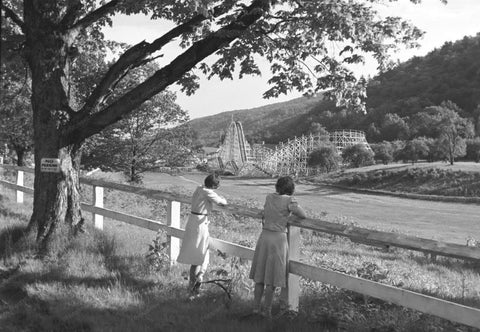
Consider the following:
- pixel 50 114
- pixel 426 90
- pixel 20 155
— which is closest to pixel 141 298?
pixel 50 114

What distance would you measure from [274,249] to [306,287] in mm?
1541

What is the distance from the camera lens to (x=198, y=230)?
5.90 meters

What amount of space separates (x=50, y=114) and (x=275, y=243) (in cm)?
497

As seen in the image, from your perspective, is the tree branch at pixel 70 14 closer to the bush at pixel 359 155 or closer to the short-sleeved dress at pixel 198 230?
the short-sleeved dress at pixel 198 230

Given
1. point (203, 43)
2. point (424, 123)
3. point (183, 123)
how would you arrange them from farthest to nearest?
1. point (424, 123)
2. point (183, 123)
3. point (203, 43)

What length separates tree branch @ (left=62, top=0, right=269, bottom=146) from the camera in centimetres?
747

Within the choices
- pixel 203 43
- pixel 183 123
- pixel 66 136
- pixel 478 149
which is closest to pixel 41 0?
pixel 66 136

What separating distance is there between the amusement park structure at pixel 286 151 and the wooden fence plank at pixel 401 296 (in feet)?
447

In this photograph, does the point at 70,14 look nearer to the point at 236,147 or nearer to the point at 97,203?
the point at 97,203

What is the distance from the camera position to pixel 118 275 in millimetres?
6324

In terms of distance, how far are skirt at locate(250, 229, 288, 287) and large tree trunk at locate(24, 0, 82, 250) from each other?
13.7 ft

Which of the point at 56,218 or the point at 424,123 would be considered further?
the point at 424,123

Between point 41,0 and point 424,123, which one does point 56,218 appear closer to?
point 41,0

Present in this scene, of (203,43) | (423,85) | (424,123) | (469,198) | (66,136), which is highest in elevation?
(423,85)
